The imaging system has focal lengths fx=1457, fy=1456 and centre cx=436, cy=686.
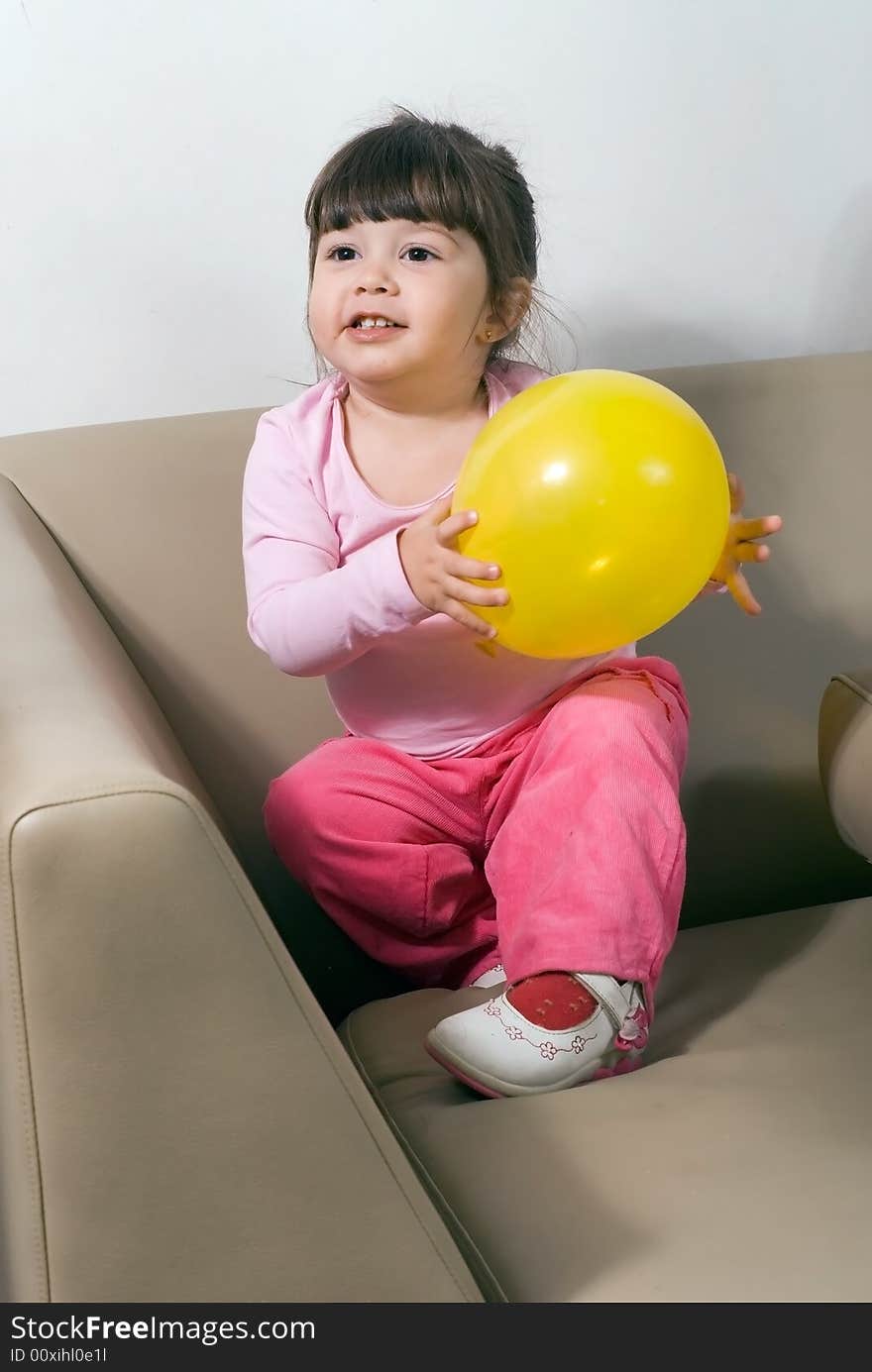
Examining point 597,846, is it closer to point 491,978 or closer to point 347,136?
point 491,978

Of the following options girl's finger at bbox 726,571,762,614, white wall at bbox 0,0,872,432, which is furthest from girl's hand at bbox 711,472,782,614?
white wall at bbox 0,0,872,432

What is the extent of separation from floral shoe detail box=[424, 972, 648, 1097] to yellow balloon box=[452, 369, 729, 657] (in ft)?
0.80

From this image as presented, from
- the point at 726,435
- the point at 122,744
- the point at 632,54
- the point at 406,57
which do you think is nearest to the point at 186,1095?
the point at 122,744

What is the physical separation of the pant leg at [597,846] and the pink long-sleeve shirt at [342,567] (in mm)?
96

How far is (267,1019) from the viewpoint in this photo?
72 centimetres

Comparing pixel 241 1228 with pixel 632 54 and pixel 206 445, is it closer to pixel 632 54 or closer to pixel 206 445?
pixel 206 445

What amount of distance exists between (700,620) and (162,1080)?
0.84m

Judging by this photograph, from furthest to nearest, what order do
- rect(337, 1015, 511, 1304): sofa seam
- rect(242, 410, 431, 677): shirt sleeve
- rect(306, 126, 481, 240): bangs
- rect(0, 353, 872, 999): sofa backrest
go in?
rect(0, 353, 872, 999): sofa backrest → rect(306, 126, 481, 240): bangs → rect(242, 410, 431, 677): shirt sleeve → rect(337, 1015, 511, 1304): sofa seam

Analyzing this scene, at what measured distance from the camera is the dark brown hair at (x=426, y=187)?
1.17 metres

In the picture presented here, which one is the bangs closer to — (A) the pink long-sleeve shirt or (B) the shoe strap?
(A) the pink long-sleeve shirt

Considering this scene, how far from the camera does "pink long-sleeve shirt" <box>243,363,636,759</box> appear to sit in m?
1.21

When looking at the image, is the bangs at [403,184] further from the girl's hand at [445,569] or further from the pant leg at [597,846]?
the pant leg at [597,846]

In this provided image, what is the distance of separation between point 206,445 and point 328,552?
0.19 metres

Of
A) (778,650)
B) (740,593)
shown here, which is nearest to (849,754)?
(740,593)
